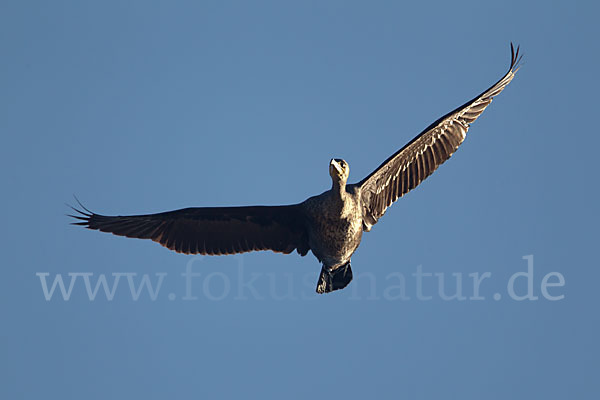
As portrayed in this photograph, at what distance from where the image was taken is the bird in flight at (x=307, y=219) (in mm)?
11758

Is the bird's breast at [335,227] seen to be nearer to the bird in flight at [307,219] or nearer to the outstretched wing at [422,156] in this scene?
the bird in flight at [307,219]

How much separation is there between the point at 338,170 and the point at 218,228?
2.30 m

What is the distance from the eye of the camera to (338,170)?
1080 centimetres

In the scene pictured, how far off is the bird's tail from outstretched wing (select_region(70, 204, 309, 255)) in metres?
0.46

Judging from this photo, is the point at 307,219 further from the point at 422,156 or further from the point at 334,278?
the point at 422,156

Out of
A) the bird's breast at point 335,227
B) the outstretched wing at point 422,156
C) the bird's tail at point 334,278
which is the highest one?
the outstretched wing at point 422,156

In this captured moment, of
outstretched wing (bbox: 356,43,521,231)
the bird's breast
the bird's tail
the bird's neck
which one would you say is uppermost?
outstretched wing (bbox: 356,43,521,231)

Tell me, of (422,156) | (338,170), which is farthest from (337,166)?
(422,156)

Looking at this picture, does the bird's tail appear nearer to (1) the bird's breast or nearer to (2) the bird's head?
(1) the bird's breast

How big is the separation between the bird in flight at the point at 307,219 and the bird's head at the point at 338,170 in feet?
2.21

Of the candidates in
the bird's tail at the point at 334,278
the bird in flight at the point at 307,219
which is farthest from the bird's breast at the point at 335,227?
the bird's tail at the point at 334,278

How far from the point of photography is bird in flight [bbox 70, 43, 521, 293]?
11.8 m

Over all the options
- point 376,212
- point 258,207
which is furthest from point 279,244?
point 376,212

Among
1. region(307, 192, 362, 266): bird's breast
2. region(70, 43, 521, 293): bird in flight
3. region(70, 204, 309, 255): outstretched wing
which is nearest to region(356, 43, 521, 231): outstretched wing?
region(70, 43, 521, 293): bird in flight
